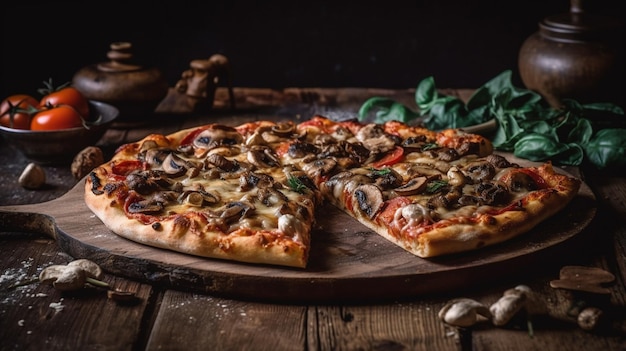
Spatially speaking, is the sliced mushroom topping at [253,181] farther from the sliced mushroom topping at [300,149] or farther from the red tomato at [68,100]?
the red tomato at [68,100]

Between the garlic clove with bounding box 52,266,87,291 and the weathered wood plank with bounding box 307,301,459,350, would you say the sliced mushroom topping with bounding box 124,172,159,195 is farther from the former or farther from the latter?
the weathered wood plank with bounding box 307,301,459,350

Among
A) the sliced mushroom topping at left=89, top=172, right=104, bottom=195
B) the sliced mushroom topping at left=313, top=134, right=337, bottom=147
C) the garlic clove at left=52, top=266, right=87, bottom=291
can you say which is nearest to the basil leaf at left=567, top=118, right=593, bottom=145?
the sliced mushroom topping at left=313, top=134, right=337, bottom=147

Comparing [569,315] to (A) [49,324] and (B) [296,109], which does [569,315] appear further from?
(B) [296,109]

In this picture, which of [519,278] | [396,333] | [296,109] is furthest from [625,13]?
[396,333]

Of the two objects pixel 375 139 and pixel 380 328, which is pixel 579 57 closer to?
pixel 375 139

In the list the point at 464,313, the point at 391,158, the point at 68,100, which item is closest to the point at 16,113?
the point at 68,100

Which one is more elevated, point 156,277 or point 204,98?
point 156,277

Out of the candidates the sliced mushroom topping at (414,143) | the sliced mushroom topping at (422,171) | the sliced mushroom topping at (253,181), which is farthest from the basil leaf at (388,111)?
the sliced mushroom topping at (253,181)
